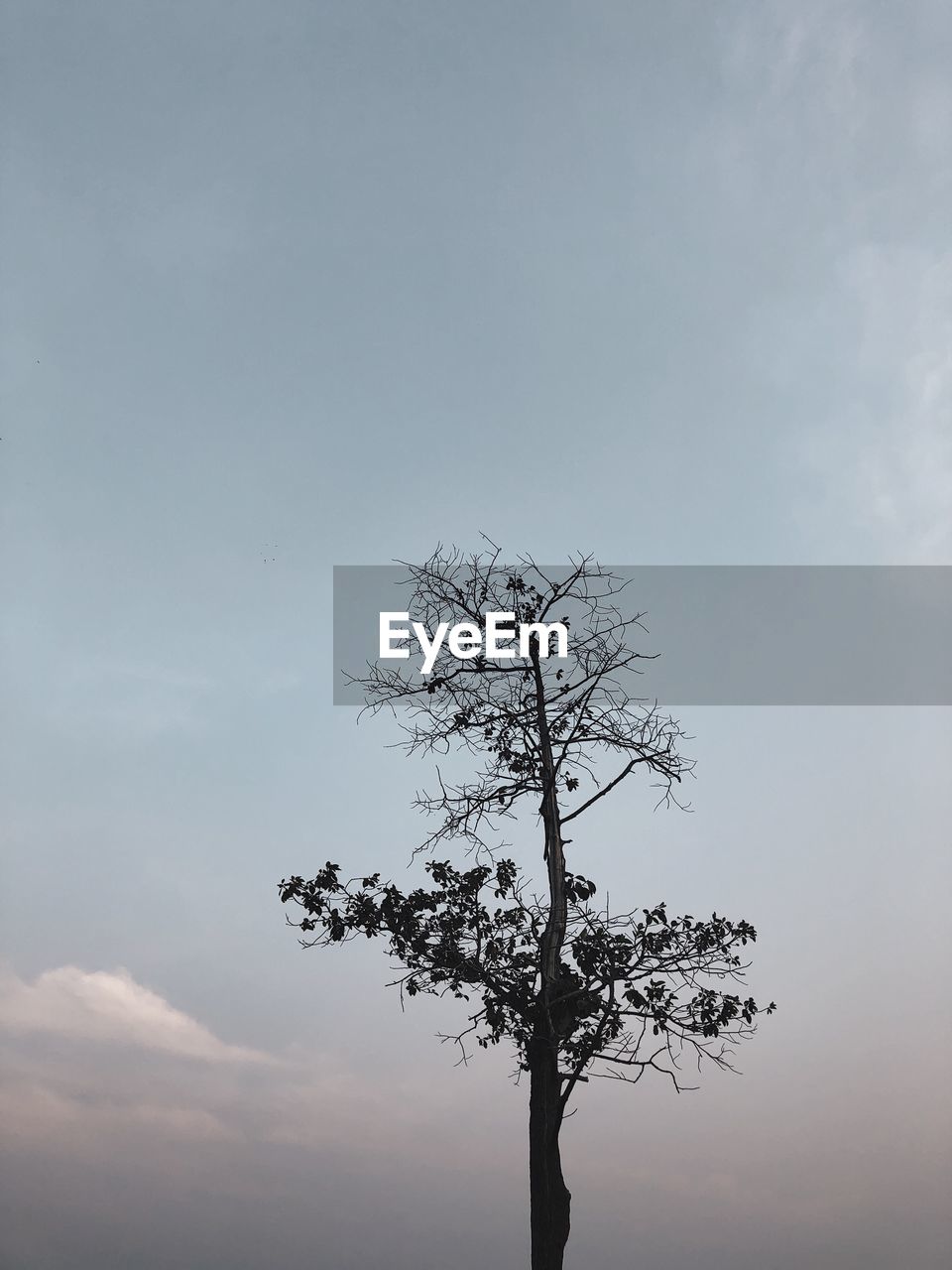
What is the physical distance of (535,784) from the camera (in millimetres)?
13297

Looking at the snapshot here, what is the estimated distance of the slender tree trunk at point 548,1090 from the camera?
11312mm

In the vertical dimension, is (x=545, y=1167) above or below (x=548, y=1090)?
below

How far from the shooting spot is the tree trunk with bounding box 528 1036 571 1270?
11281mm

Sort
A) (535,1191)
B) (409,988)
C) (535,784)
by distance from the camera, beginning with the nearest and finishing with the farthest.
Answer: (535,1191) < (409,988) < (535,784)

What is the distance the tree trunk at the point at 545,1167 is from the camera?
1128 cm

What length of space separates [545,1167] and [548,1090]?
716mm

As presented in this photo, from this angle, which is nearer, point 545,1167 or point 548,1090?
point 545,1167

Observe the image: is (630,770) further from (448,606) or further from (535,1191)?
(535,1191)

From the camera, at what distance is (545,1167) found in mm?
11445

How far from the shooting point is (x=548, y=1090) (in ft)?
38.4

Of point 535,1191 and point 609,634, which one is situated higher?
point 609,634

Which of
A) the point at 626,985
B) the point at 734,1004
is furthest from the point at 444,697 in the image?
the point at 734,1004

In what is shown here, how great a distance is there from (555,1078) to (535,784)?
3.23 m

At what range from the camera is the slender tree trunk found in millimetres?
11312
